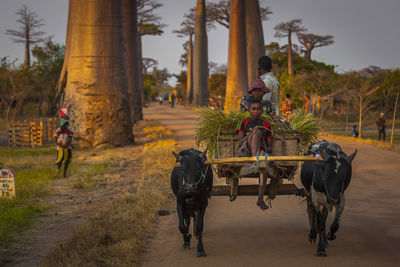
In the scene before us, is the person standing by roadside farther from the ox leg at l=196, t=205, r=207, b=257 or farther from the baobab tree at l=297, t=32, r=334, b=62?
the baobab tree at l=297, t=32, r=334, b=62

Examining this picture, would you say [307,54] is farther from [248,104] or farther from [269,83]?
[248,104]

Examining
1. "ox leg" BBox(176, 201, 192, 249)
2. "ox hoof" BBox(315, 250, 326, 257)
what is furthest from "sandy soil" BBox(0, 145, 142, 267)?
"ox hoof" BBox(315, 250, 326, 257)

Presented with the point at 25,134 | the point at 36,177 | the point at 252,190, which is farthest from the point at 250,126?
the point at 25,134

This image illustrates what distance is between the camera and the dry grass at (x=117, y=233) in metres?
5.94

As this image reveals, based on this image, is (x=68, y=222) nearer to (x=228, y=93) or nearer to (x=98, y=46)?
(x=98, y=46)

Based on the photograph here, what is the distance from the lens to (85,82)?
17.5 m

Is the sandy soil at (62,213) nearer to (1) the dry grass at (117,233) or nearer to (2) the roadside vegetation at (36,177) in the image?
(2) the roadside vegetation at (36,177)

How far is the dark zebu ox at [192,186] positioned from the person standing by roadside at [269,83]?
159cm

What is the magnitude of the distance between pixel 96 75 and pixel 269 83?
1160cm

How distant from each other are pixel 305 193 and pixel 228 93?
873 inches

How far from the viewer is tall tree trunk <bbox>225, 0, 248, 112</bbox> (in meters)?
27.8

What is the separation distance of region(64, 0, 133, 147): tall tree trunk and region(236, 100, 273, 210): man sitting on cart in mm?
12263

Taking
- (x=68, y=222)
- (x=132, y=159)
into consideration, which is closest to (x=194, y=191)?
(x=68, y=222)

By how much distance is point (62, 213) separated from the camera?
8.86m
